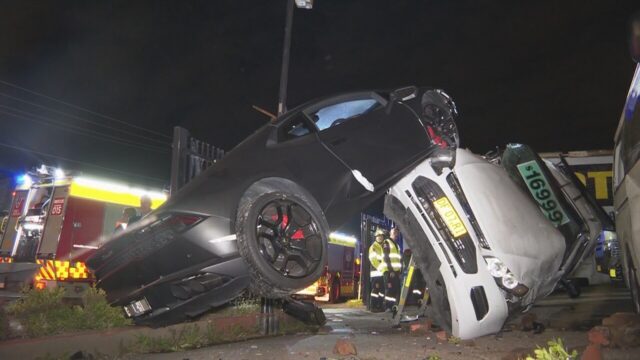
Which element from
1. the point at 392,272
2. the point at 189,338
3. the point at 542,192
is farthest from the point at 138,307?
the point at 392,272

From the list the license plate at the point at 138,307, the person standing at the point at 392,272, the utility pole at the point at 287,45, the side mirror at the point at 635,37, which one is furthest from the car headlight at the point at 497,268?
the utility pole at the point at 287,45

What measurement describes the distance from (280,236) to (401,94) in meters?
1.92

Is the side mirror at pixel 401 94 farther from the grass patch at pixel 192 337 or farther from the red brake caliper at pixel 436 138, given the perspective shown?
the grass patch at pixel 192 337

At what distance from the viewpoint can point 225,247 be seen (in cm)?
317

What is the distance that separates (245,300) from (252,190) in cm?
382

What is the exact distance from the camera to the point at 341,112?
162 inches

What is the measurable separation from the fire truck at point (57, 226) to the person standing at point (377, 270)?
4.81m

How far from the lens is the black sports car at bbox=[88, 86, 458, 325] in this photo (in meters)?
3.18

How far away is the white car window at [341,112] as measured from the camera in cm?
397

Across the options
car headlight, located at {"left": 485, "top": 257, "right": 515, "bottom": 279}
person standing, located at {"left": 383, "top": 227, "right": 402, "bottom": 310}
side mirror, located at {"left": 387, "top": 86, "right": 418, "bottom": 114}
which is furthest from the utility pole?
car headlight, located at {"left": 485, "top": 257, "right": 515, "bottom": 279}

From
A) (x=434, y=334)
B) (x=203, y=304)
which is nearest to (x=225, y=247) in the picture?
(x=203, y=304)

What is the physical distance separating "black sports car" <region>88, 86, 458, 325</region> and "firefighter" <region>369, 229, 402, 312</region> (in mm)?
5224

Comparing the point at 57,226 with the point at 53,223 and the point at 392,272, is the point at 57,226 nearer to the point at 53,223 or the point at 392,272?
the point at 53,223

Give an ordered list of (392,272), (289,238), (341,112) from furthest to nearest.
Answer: (392,272) → (341,112) → (289,238)
